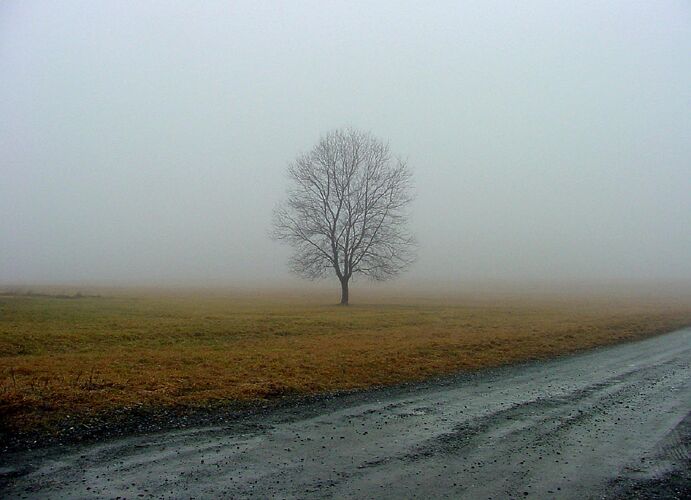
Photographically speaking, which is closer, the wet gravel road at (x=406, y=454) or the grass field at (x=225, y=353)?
the wet gravel road at (x=406, y=454)

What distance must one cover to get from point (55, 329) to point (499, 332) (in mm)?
19419

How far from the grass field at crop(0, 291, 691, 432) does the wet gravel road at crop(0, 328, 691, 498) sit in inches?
74.2

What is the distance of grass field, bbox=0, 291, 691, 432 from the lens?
9852mm

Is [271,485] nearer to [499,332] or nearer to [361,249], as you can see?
[499,332]

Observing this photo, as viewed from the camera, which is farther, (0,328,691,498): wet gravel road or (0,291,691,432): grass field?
(0,291,691,432): grass field

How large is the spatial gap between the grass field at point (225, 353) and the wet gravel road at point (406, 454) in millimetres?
1884

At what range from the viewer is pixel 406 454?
7062mm

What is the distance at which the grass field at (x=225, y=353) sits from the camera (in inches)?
388

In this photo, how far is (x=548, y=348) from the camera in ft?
59.3

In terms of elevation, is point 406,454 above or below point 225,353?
below

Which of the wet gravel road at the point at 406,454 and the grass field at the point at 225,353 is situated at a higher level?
the grass field at the point at 225,353

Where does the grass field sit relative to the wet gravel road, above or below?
above

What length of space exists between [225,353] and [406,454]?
33.0ft

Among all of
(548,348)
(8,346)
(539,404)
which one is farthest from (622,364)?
(8,346)
